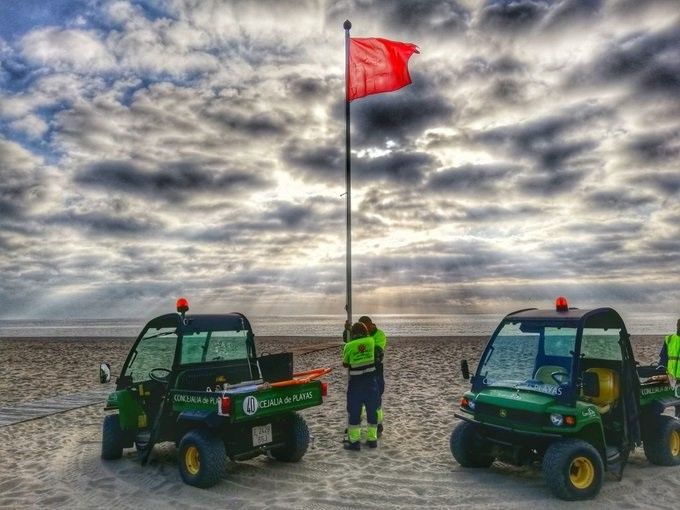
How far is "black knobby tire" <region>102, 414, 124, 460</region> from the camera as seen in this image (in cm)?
796

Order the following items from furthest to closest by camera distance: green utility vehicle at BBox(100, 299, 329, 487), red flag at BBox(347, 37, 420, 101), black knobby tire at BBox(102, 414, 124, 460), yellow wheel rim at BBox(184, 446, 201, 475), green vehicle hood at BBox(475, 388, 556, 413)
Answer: red flag at BBox(347, 37, 420, 101) → black knobby tire at BBox(102, 414, 124, 460) → yellow wheel rim at BBox(184, 446, 201, 475) → green utility vehicle at BBox(100, 299, 329, 487) → green vehicle hood at BBox(475, 388, 556, 413)

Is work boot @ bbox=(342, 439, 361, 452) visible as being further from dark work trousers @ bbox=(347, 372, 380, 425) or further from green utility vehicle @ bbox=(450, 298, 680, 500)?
green utility vehicle @ bbox=(450, 298, 680, 500)

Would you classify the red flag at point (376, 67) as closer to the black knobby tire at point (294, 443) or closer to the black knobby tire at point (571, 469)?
the black knobby tire at point (294, 443)

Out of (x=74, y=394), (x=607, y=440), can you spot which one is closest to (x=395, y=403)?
(x=607, y=440)

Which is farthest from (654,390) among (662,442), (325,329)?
(325,329)

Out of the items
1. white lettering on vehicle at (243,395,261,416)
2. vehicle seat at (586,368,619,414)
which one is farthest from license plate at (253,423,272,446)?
vehicle seat at (586,368,619,414)

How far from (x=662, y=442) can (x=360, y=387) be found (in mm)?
4169

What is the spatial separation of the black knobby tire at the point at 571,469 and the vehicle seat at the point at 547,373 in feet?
2.83

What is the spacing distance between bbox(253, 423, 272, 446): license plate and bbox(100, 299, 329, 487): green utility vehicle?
1 cm

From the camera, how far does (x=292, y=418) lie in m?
7.77

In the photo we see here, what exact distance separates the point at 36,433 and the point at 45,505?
4.32 m

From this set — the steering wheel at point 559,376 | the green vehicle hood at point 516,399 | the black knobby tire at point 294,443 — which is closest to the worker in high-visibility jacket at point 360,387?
the black knobby tire at point 294,443

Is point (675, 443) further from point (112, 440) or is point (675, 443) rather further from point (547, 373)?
point (112, 440)

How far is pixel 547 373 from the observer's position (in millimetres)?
6777
